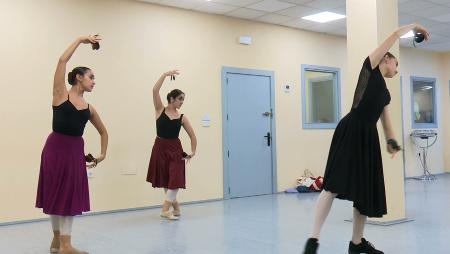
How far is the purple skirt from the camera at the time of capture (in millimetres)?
3191

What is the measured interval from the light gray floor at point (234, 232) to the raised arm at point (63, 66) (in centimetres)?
131

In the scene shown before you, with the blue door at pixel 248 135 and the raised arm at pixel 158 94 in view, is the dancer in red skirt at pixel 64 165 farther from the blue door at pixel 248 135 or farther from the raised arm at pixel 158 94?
the blue door at pixel 248 135

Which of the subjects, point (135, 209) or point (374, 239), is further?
point (135, 209)

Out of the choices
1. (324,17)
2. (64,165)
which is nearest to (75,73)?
(64,165)

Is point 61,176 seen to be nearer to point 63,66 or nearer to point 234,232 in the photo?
point 63,66

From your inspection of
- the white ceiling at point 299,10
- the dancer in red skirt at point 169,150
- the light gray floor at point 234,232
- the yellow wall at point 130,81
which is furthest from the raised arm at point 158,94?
the white ceiling at point 299,10

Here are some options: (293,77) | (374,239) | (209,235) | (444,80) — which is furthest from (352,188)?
(444,80)

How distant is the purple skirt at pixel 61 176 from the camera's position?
3191 millimetres

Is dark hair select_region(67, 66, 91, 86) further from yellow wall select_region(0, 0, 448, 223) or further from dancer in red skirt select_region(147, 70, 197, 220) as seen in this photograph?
yellow wall select_region(0, 0, 448, 223)

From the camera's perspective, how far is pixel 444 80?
1049 centimetres

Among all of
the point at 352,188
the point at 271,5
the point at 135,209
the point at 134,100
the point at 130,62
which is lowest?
the point at 135,209

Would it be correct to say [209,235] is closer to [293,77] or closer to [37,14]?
[37,14]

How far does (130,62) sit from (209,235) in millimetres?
2763

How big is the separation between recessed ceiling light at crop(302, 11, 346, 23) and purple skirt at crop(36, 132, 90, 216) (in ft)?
16.0
